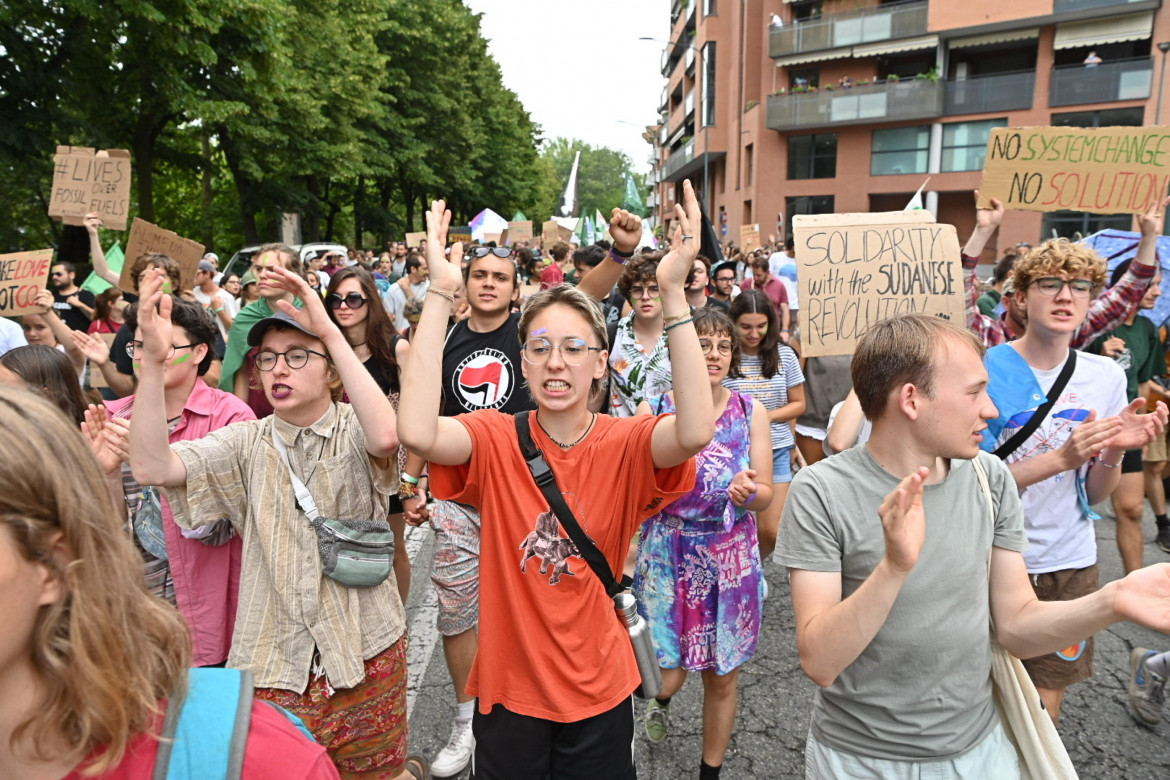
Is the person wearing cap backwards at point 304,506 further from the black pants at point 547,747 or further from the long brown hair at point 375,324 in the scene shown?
the long brown hair at point 375,324

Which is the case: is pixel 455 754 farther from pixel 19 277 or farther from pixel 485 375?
pixel 19 277

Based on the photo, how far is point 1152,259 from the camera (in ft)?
13.7

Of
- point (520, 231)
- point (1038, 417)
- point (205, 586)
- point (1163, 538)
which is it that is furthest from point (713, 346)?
point (520, 231)

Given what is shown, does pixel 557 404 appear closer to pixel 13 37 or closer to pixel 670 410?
pixel 670 410

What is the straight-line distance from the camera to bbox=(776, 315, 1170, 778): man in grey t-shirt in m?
2.00

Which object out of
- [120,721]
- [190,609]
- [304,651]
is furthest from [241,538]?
[120,721]

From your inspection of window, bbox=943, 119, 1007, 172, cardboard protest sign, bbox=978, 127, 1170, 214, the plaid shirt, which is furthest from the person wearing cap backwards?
window, bbox=943, 119, 1007, 172

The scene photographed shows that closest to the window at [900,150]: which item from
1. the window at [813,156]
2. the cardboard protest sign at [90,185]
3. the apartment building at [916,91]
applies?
the apartment building at [916,91]

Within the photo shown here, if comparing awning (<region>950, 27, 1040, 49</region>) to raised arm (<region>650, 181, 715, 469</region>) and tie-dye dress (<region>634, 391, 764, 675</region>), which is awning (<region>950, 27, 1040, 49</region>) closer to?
tie-dye dress (<region>634, 391, 764, 675</region>)

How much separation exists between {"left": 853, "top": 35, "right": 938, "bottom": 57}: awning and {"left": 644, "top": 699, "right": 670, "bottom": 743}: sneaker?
1406 inches

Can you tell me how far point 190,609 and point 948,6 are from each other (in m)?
37.0

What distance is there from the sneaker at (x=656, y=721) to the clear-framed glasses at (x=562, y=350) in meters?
2.05

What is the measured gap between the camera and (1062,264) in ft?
10.0

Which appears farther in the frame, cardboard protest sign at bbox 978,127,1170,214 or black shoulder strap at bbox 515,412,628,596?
cardboard protest sign at bbox 978,127,1170,214
